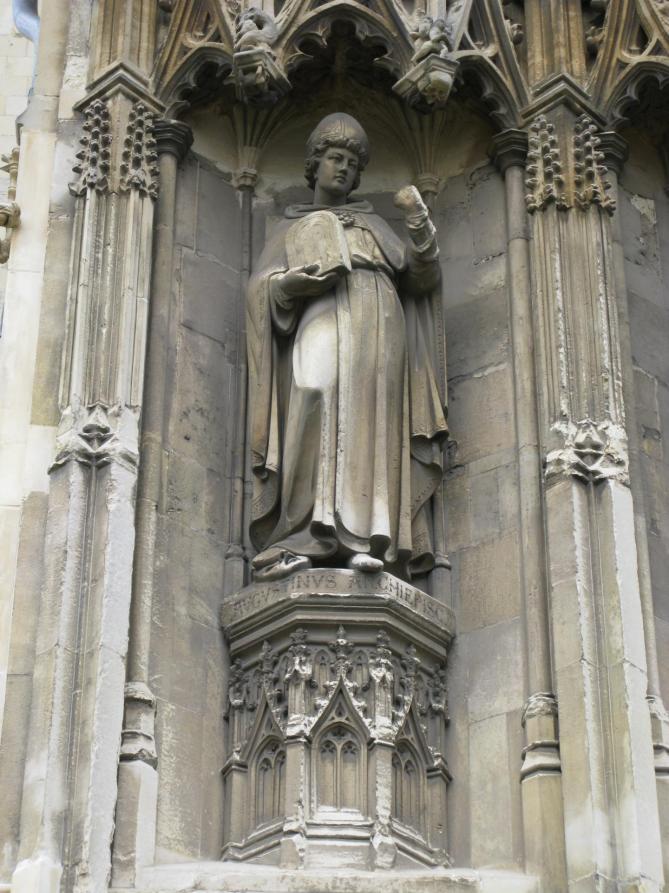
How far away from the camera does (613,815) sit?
11141 mm

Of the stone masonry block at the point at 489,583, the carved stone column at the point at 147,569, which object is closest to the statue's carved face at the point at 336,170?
the carved stone column at the point at 147,569

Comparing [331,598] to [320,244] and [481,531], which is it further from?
[320,244]

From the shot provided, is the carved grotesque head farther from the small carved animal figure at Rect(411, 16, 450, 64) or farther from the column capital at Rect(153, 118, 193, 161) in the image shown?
the column capital at Rect(153, 118, 193, 161)

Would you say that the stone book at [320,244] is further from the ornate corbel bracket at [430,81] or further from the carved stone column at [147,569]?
the ornate corbel bracket at [430,81]

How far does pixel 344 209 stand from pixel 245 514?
1739mm

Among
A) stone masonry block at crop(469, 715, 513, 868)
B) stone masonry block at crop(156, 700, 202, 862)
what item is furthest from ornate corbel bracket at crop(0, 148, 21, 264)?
stone masonry block at crop(469, 715, 513, 868)

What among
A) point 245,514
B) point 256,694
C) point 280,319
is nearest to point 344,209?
point 280,319

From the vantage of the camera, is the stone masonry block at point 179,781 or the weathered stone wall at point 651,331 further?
the weathered stone wall at point 651,331

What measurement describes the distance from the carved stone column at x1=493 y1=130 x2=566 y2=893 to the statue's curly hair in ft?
2.52

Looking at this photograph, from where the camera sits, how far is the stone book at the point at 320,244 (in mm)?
12591

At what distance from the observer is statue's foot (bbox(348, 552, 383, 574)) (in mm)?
11953

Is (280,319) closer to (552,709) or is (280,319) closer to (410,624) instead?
(410,624)

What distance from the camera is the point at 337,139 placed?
13.1 m

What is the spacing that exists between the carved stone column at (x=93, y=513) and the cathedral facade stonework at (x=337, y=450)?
0.07ft
